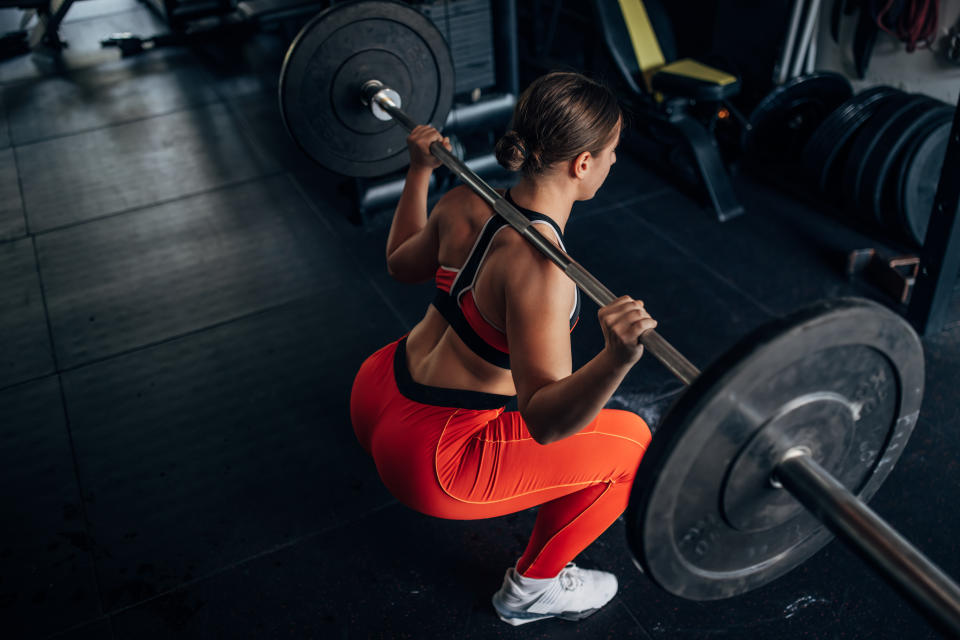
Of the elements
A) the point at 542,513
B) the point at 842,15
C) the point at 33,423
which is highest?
the point at 842,15

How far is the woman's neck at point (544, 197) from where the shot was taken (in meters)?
1.32

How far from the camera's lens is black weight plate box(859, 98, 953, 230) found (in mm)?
2768

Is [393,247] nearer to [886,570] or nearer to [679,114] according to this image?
[886,570]

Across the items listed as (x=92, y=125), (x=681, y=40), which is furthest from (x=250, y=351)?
(x=681, y=40)

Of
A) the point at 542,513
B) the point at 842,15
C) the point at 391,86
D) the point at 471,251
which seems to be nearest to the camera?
the point at 471,251

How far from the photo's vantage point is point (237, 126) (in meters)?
4.30

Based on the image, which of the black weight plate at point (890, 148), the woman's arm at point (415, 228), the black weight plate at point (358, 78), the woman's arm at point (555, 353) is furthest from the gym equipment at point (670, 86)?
the woman's arm at point (555, 353)

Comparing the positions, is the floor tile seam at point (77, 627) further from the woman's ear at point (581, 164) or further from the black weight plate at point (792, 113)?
the black weight plate at point (792, 113)

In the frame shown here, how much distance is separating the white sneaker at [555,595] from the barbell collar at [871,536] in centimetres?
73

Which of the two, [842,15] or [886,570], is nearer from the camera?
[886,570]

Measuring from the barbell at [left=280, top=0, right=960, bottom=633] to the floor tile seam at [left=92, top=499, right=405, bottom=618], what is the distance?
0.99 m

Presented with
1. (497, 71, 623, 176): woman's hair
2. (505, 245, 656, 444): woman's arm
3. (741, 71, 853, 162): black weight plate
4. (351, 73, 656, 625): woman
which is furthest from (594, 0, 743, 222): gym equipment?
(505, 245, 656, 444): woman's arm

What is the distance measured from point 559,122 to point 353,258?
194cm

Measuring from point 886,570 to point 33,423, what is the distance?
7.66 feet
